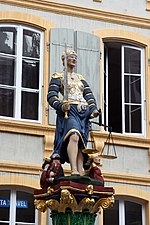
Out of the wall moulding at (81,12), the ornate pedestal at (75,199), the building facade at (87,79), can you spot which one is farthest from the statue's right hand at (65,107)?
the wall moulding at (81,12)

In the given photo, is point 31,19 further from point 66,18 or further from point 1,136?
point 1,136

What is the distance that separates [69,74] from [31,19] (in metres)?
4.80

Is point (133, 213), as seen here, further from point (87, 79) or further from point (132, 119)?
point (87, 79)

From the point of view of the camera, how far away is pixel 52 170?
10.6 metres

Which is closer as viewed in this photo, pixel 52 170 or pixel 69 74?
pixel 52 170

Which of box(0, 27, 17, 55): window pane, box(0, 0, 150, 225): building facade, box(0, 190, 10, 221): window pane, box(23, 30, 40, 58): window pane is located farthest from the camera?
box(23, 30, 40, 58): window pane

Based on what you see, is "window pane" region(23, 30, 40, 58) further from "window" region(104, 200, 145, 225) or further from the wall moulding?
"window" region(104, 200, 145, 225)

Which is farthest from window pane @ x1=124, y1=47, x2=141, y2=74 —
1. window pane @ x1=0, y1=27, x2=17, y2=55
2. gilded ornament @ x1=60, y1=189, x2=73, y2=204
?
gilded ornament @ x1=60, y1=189, x2=73, y2=204

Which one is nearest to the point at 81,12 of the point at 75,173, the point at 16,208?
the point at 16,208

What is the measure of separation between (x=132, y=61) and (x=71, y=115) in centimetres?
616

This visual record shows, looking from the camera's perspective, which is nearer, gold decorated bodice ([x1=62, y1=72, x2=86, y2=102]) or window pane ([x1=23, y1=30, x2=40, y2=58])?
gold decorated bodice ([x1=62, y1=72, x2=86, y2=102])

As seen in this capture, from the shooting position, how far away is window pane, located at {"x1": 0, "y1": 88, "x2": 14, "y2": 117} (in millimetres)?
15242

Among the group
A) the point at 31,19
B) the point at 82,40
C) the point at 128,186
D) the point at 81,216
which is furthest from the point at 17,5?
the point at 81,216

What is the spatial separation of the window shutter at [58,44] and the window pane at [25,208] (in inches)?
104
